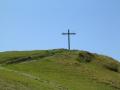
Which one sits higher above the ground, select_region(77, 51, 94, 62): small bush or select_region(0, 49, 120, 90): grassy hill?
select_region(77, 51, 94, 62): small bush

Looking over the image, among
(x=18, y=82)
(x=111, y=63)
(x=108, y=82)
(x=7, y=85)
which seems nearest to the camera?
(x=7, y=85)

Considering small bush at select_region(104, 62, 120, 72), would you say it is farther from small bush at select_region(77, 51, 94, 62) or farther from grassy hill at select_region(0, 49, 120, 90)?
small bush at select_region(77, 51, 94, 62)

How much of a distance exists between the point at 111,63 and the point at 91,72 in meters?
10.9

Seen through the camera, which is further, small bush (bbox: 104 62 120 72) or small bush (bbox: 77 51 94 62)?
small bush (bbox: 104 62 120 72)

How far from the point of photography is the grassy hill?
38.7 m

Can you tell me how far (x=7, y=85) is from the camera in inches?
1287

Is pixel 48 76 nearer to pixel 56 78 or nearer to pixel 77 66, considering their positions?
pixel 56 78

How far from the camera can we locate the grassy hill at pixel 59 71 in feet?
127

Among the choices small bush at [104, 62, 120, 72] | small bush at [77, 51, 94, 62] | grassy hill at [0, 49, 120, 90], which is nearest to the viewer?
grassy hill at [0, 49, 120, 90]

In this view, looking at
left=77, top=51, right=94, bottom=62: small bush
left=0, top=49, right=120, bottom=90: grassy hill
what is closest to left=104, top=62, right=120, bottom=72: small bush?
left=0, top=49, right=120, bottom=90: grassy hill

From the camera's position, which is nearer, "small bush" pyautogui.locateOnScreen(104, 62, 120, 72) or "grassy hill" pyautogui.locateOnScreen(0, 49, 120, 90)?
"grassy hill" pyautogui.locateOnScreen(0, 49, 120, 90)

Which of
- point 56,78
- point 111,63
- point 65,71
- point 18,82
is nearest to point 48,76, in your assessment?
point 56,78

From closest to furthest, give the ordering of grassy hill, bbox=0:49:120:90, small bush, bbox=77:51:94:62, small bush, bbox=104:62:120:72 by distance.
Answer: grassy hill, bbox=0:49:120:90
small bush, bbox=77:51:94:62
small bush, bbox=104:62:120:72

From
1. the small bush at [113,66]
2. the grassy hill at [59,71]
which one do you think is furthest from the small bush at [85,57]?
the small bush at [113,66]
